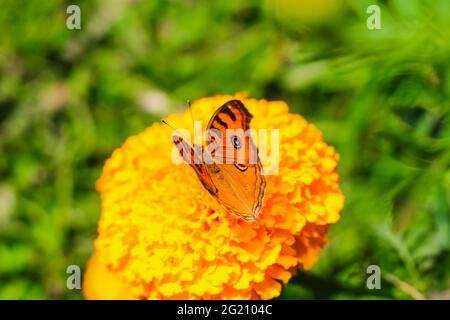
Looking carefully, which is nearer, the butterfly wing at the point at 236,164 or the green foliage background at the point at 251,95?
the butterfly wing at the point at 236,164

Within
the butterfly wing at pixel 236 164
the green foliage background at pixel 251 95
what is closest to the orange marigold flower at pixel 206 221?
the butterfly wing at pixel 236 164

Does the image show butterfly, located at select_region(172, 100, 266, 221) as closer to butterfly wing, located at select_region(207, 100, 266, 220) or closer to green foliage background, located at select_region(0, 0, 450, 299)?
butterfly wing, located at select_region(207, 100, 266, 220)

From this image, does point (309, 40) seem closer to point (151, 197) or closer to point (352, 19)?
point (352, 19)

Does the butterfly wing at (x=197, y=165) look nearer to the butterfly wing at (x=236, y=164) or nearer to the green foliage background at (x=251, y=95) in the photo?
the butterfly wing at (x=236, y=164)

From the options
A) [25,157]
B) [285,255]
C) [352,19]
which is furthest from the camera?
[25,157]

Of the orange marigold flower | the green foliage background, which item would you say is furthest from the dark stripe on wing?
the green foliage background

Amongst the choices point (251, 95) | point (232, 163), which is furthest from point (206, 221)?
point (251, 95)
